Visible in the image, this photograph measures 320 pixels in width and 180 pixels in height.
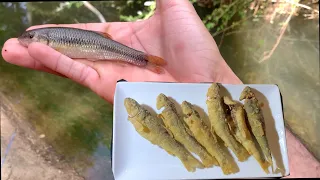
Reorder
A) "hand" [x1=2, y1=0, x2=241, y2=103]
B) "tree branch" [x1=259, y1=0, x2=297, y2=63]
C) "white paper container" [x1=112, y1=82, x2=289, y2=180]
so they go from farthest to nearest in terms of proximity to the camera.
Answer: "tree branch" [x1=259, y1=0, x2=297, y2=63] → "hand" [x1=2, y1=0, x2=241, y2=103] → "white paper container" [x1=112, y1=82, x2=289, y2=180]

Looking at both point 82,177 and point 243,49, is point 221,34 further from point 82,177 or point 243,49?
point 82,177

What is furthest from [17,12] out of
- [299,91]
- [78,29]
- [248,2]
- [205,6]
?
[299,91]

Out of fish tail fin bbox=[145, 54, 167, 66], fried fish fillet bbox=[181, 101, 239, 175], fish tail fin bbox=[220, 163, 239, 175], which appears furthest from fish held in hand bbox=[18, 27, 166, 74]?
fish tail fin bbox=[220, 163, 239, 175]

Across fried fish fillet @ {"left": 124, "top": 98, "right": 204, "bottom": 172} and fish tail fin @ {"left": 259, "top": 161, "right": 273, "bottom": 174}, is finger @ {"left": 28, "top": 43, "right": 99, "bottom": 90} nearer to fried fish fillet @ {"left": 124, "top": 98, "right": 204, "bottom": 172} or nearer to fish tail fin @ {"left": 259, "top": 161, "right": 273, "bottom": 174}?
fried fish fillet @ {"left": 124, "top": 98, "right": 204, "bottom": 172}

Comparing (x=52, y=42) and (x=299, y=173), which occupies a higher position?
(x=52, y=42)

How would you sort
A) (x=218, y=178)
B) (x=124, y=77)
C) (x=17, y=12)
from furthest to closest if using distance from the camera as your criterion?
(x=17, y=12), (x=124, y=77), (x=218, y=178)

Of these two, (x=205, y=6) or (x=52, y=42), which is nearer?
(x=52, y=42)

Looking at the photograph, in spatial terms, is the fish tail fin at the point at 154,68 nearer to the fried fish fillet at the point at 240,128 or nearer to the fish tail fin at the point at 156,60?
the fish tail fin at the point at 156,60
